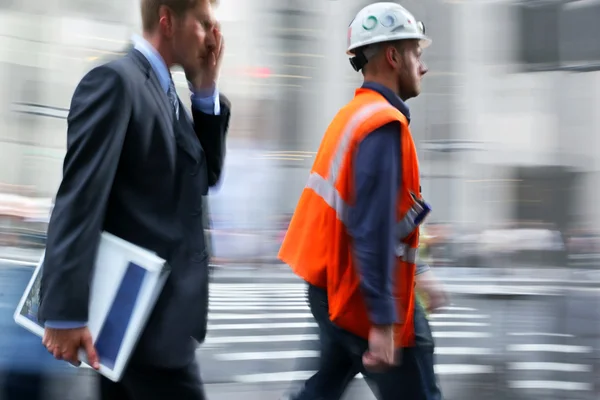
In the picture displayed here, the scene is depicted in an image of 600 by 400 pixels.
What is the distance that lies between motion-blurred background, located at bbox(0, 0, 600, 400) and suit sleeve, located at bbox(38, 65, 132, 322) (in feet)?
2.28

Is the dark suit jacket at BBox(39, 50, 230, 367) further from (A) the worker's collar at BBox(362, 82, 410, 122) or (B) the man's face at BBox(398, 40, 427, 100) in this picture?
(B) the man's face at BBox(398, 40, 427, 100)

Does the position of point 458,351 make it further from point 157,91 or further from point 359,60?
point 157,91

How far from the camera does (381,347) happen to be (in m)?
2.28

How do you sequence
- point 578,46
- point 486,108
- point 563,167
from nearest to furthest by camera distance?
point 578,46
point 563,167
point 486,108

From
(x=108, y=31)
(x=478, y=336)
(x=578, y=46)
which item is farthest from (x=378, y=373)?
(x=108, y=31)

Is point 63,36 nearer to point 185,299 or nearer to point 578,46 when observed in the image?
point 578,46

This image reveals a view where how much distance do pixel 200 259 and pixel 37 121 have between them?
7460 millimetres

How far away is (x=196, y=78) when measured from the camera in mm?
2281

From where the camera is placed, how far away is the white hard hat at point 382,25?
254cm

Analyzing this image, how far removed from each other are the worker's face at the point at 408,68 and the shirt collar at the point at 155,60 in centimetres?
77

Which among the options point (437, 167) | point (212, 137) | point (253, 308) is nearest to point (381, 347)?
point (212, 137)

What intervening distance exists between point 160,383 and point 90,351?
0.24m

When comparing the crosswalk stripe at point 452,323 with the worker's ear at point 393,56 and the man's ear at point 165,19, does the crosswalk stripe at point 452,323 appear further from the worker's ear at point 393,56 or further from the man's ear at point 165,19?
the man's ear at point 165,19

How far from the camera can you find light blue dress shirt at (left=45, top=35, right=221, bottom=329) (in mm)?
1830
